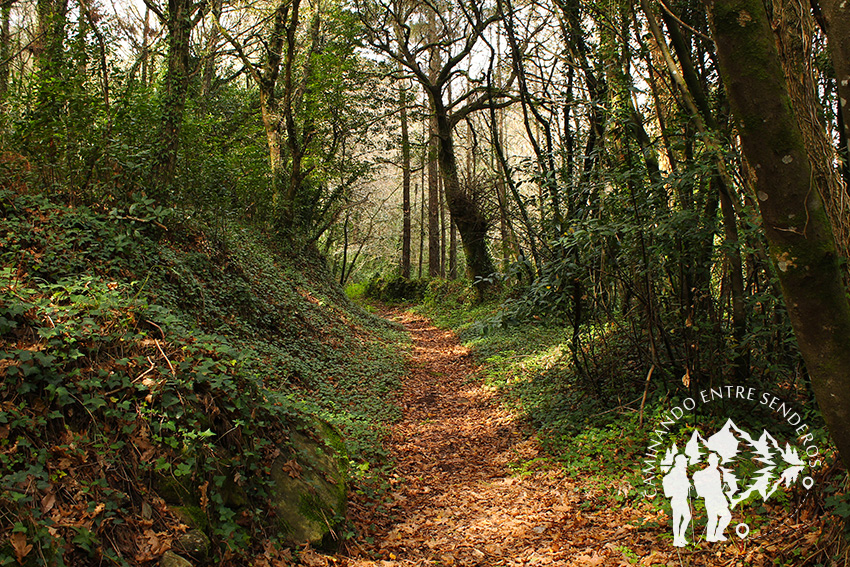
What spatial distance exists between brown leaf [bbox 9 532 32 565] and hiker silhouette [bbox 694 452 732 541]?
400cm

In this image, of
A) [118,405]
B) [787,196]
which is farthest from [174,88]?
[787,196]

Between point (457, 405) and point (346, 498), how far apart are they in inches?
142

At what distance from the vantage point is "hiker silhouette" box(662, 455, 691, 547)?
3.45m

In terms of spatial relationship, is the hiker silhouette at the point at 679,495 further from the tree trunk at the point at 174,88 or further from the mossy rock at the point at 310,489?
the tree trunk at the point at 174,88

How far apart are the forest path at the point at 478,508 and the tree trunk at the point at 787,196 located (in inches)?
74.8

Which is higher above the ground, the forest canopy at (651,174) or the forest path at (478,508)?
the forest canopy at (651,174)

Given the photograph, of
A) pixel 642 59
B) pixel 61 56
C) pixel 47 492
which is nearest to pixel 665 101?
pixel 642 59

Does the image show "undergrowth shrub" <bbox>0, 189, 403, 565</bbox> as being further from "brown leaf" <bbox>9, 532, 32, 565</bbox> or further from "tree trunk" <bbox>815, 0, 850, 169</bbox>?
"tree trunk" <bbox>815, 0, 850, 169</bbox>

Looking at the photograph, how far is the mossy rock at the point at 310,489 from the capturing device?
368 centimetres

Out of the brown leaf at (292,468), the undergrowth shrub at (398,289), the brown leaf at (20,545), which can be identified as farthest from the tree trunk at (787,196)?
the undergrowth shrub at (398,289)

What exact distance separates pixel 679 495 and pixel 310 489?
2.90 meters

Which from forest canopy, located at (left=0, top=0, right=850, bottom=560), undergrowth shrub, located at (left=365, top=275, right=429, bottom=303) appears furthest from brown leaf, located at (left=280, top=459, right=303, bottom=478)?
undergrowth shrub, located at (left=365, top=275, right=429, bottom=303)

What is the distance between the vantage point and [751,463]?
149 inches

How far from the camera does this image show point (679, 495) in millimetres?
3734
